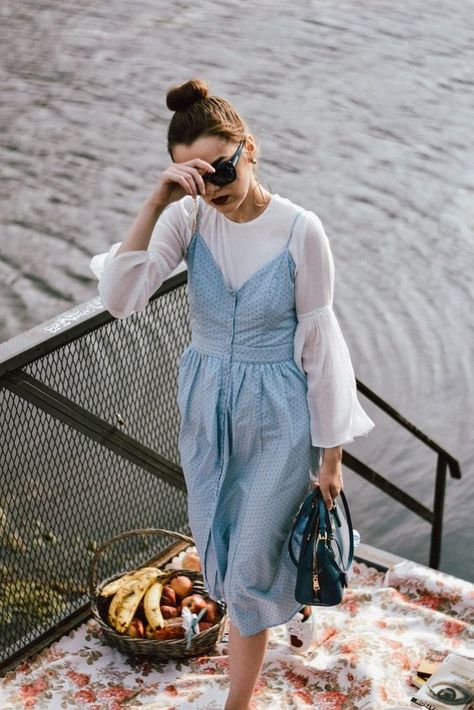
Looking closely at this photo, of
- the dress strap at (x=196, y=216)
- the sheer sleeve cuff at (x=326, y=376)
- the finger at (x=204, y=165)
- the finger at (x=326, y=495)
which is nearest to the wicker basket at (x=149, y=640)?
the finger at (x=326, y=495)

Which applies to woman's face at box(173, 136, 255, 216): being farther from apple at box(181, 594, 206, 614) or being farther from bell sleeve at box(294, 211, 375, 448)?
apple at box(181, 594, 206, 614)

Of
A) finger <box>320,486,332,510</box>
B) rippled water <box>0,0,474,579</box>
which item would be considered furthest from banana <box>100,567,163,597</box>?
rippled water <box>0,0,474,579</box>

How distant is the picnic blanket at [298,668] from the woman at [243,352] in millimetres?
342

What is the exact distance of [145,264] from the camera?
2.84 meters

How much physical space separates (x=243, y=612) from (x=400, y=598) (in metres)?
1.04

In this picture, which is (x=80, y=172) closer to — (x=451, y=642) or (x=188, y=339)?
A: (x=188, y=339)

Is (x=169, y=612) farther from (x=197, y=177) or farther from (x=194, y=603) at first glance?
(x=197, y=177)

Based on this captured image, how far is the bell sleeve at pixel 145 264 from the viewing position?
9.29ft

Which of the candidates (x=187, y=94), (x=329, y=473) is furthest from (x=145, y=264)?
(x=329, y=473)

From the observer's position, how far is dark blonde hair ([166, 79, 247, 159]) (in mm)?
2652

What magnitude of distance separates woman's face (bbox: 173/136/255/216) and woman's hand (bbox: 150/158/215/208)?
0.8 inches

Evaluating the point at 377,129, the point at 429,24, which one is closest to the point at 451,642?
the point at 377,129

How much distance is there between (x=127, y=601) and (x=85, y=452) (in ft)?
1.73

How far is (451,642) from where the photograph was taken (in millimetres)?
3701
